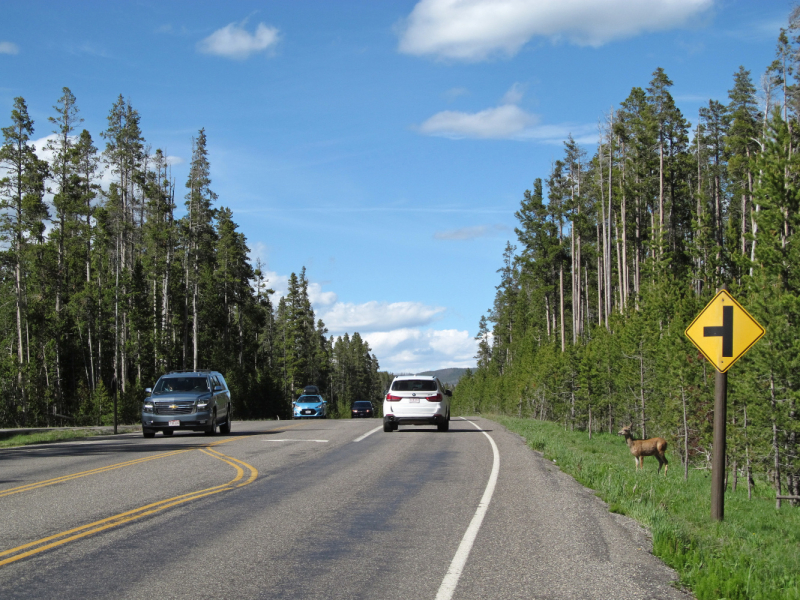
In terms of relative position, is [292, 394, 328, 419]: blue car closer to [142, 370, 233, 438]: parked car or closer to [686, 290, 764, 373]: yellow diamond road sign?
[142, 370, 233, 438]: parked car

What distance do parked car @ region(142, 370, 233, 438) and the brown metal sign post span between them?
54.5ft

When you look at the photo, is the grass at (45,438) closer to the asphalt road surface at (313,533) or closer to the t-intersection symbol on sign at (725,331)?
the asphalt road surface at (313,533)

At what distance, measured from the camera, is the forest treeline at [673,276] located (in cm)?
2066

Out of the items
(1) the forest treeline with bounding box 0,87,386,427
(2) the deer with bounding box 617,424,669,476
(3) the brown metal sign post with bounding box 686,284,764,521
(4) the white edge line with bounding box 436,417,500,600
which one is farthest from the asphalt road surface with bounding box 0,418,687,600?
(1) the forest treeline with bounding box 0,87,386,427

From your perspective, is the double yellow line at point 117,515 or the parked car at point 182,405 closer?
the double yellow line at point 117,515

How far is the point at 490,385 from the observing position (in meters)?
98.1

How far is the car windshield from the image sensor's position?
23500 millimetres

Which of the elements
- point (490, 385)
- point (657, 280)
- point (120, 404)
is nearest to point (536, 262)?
point (490, 385)

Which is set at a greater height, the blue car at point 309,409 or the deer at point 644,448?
the deer at point 644,448

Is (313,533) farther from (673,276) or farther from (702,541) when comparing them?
(673,276)

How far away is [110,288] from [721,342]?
53.5 metres

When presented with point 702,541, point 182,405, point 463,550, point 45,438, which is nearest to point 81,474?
point 463,550

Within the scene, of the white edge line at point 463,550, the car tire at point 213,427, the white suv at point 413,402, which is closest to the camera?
the white edge line at point 463,550

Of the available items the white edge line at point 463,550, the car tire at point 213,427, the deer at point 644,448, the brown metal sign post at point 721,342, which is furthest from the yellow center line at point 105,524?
the deer at point 644,448
